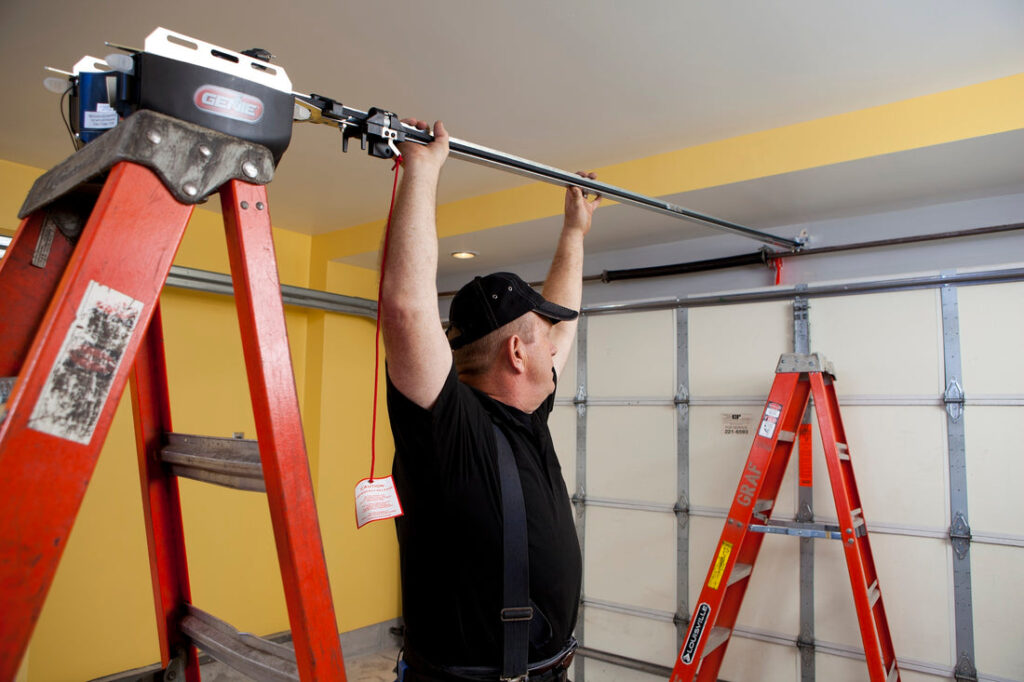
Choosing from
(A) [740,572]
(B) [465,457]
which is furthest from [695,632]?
(B) [465,457]

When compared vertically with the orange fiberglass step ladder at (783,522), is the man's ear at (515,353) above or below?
above

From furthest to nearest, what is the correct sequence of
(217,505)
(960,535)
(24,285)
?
(217,505)
(960,535)
(24,285)

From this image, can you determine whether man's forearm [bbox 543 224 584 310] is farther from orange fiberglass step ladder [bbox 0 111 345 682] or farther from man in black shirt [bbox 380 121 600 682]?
orange fiberglass step ladder [bbox 0 111 345 682]

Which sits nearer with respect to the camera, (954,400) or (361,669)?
(954,400)

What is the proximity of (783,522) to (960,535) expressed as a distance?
0.76 metres

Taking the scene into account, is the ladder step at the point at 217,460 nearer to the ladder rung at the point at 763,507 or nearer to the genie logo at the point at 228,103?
the genie logo at the point at 228,103

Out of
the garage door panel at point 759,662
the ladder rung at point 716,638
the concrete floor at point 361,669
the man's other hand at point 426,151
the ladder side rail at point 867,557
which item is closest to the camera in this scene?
the man's other hand at point 426,151

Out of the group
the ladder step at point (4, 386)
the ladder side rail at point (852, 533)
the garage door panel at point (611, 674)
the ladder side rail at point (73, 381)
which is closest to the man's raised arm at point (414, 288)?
the ladder side rail at point (73, 381)

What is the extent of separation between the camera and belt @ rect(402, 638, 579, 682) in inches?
55.8

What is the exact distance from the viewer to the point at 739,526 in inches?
118

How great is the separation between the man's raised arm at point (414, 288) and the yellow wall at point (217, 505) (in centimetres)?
252

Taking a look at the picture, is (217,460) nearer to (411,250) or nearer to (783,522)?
(411,250)

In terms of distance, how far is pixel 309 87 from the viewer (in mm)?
2816

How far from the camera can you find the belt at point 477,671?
1418 mm
